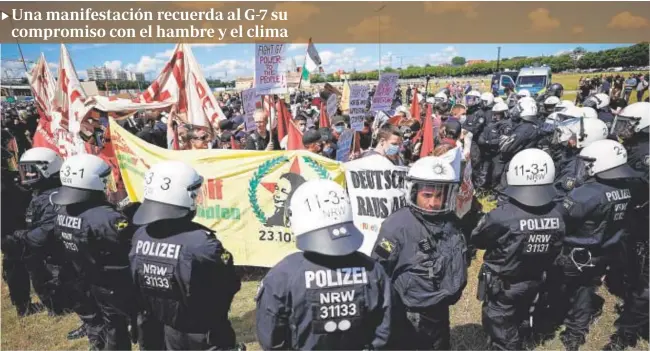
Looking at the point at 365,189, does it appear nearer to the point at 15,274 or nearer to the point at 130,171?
the point at 130,171

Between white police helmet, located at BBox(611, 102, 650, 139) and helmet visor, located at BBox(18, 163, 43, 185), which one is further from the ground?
white police helmet, located at BBox(611, 102, 650, 139)

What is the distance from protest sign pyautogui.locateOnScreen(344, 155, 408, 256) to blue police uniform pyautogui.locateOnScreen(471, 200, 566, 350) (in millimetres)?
1151

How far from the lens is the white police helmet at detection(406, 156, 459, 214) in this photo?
153 inches

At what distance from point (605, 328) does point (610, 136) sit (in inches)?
151

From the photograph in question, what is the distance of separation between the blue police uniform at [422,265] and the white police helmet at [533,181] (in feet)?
2.75

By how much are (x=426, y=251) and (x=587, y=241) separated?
2.40 meters

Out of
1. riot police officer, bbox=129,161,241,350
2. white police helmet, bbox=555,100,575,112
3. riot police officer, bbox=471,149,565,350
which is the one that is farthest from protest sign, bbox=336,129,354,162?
white police helmet, bbox=555,100,575,112

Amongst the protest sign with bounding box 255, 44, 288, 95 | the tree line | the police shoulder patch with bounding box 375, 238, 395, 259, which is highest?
the tree line

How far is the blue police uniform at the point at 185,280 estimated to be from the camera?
11.2 feet

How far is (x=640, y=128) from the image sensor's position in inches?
252

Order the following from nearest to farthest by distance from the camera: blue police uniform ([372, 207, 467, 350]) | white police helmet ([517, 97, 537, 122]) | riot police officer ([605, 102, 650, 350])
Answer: blue police uniform ([372, 207, 467, 350]) < riot police officer ([605, 102, 650, 350]) < white police helmet ([517, 97, 537, 122])

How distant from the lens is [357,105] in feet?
30.9

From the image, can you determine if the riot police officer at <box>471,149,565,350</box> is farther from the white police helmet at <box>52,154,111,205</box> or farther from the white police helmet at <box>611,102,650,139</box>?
the white police helmet at <box>52,154,111,205</box>

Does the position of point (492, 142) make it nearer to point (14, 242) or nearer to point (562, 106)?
point (562, 106)
